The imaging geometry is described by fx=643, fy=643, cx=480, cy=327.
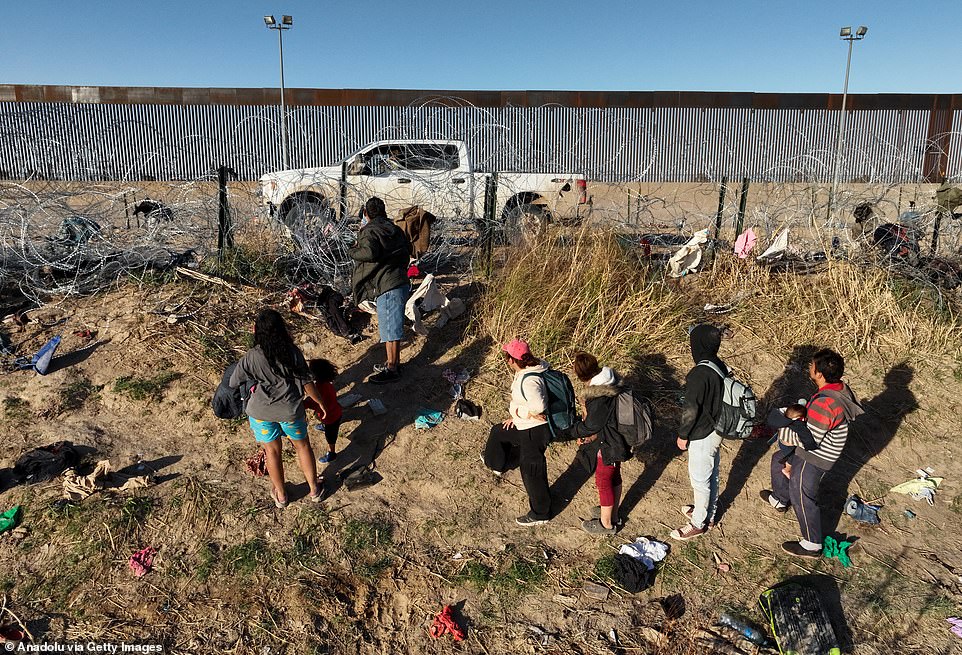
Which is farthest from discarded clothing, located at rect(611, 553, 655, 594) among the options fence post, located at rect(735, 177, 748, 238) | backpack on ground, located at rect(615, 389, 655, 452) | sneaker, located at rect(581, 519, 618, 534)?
fence post, located at rect(735, 177, 748, 238)

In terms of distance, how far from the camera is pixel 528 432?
146 inches

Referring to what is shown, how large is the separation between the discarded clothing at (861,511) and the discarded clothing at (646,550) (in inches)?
55.9

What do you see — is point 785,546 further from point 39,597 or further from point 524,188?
point 524,188

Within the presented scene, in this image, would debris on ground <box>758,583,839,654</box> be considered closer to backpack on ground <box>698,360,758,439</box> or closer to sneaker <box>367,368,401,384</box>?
backpack on ground <box>698,360,758,439</box>

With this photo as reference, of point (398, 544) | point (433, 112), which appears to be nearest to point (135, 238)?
point (398, 544)

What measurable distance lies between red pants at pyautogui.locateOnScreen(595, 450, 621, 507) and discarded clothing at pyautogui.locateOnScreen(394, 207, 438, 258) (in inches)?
133

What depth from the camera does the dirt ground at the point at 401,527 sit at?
3287 mm

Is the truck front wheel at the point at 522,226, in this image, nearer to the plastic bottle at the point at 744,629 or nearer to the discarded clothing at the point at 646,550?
the discarded clothing at the point at 646,550

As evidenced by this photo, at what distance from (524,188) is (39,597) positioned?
23.0 ft

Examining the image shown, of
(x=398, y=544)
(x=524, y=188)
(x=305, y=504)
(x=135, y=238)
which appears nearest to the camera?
(x=398, y=544)

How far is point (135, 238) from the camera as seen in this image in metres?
6.30

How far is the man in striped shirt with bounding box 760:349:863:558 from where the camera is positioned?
367 cm

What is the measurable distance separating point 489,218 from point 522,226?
1.38 ft

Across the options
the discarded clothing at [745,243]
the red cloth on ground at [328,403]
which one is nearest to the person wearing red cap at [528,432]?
the red cloth on ground at [328,403]
